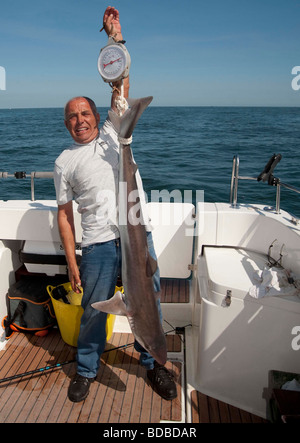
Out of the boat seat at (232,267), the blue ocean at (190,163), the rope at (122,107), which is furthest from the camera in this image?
the blue ocean at (190,163)

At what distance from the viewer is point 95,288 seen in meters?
2.86

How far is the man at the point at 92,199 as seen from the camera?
2678mm

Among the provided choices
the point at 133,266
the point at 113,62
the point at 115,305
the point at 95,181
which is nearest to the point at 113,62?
the point at 113,62

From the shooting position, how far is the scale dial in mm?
2426

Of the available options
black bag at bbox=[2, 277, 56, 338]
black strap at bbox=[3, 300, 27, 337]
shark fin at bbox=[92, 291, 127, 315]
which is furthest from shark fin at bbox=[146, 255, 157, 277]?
black strap at bbox=[3, 300, 27, 337]

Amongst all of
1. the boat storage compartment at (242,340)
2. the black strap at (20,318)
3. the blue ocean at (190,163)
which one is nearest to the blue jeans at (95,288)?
the boat storage compartment at (242,340)

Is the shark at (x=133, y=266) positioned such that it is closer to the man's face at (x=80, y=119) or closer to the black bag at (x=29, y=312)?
the man's face at (x=80, y=119)

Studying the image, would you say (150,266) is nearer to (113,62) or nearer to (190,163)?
(113,62)

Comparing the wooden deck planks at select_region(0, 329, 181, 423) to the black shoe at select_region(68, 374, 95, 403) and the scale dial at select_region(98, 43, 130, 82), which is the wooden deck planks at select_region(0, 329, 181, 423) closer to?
the black shoe at select_region(68, 374, 95, 403)

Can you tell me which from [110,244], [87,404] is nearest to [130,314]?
[110,244]

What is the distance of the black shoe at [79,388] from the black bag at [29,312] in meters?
0.92

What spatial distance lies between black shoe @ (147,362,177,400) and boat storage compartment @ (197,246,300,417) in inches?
10.4

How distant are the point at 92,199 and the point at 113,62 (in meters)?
0.99

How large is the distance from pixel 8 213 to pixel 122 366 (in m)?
2.02
